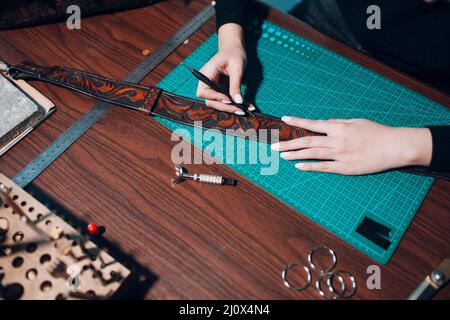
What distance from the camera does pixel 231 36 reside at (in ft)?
4.79

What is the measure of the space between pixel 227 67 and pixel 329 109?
0.48 meters

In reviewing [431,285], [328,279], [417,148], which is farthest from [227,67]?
[431,285]

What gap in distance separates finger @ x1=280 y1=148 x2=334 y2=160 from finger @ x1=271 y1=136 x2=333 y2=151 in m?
0.02

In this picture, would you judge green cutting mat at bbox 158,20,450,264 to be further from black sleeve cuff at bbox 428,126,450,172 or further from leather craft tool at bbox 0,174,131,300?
leather craft tool at bbox 0,174,131,300

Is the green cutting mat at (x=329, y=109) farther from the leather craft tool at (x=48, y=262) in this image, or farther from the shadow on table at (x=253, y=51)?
the leather craft tool at (x=48, y=262)

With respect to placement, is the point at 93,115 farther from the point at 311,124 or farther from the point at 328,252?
the point at 328,252

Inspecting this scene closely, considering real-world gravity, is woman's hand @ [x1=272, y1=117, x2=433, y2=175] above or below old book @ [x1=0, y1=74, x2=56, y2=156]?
below

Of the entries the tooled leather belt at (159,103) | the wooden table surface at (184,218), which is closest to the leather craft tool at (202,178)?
the wooden table surface at (184,218)

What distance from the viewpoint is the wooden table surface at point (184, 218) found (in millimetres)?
1080

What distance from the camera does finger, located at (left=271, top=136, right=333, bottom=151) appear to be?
50.2 inches

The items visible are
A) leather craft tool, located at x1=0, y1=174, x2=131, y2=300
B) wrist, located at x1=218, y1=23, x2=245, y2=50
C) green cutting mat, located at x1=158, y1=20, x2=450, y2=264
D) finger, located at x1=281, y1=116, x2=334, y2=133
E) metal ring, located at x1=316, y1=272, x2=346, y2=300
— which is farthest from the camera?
wrist, located at x1=218, y1=23, x2=245, y2=50

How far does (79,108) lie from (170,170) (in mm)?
502

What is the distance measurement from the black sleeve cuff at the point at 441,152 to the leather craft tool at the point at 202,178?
2.50ft

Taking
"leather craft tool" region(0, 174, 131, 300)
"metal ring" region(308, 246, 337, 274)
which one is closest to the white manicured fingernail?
"metal ring" region(308, 246, 337, 274)
